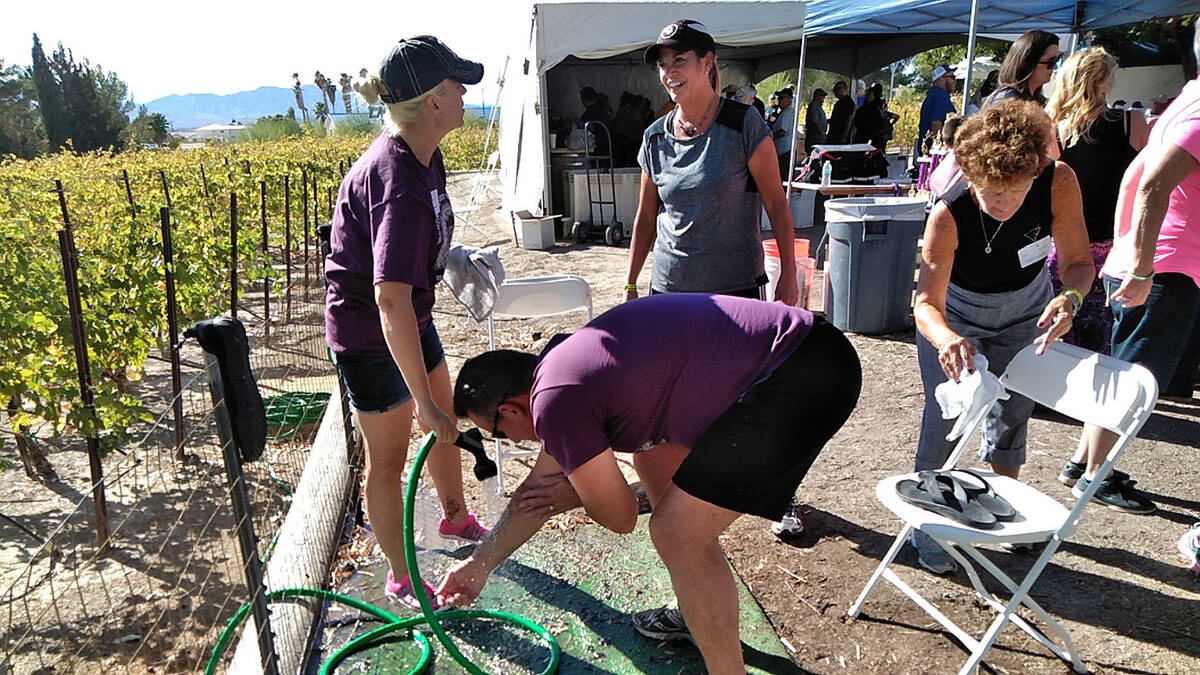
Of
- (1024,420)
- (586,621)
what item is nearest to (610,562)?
(586,621)

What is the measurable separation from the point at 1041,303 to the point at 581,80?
37.9 ft

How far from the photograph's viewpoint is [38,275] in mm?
3980

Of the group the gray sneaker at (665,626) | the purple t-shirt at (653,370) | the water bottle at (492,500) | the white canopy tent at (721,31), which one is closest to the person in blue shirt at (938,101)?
the white canopy tent at (721,31)

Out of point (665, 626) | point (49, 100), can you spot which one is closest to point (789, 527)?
point (665, 626)

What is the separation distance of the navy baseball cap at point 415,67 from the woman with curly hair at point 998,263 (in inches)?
60.5

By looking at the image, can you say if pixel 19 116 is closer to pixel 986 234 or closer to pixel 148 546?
pixel 148 546

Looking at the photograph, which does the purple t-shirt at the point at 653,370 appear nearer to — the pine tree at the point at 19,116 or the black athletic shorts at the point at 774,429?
the black athletic shorts at the point at 774,429

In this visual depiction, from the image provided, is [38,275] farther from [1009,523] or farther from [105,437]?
[1009,523]

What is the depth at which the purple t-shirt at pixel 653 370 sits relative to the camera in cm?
165

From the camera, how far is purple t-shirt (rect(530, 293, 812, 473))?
165cm

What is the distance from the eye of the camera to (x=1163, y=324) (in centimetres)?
284

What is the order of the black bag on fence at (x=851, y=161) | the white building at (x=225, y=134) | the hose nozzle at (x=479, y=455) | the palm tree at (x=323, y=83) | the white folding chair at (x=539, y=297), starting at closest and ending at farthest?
the hose nozzle at (x=479, y=455), the white folding chair at (x=539, y=297), the black bag on fence at (x=851, y=161), the white building at (x=225, y=134), the palm tree at (x=323, y=83)

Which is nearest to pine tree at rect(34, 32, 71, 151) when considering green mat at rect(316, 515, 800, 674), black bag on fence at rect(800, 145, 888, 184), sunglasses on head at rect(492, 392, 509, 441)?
black bag on fence at rect(800, 145, 888, 184)

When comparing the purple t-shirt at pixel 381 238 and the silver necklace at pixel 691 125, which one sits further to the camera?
the silver necklace at pixel 691 125
